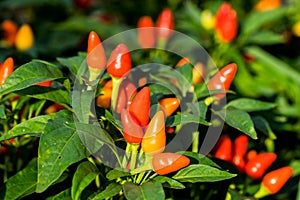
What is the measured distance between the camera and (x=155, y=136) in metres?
1.03

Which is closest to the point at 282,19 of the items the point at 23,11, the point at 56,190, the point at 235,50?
the point at 235,50

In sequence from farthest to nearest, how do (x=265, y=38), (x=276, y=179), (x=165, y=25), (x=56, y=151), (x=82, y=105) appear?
1. (x=265, y=38)
2. (x=165, y=25)
3. (x=276, y=179)
4. (x=82, y=105)
5. (x=56, y=151)

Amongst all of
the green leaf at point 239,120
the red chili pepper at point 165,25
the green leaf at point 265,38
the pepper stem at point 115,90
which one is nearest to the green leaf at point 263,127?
the green leaf at point 239,120

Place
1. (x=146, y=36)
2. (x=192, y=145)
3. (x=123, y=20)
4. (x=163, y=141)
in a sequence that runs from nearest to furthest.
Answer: (x=163, y=141)
(x=192, y=145)
(x=146, y=36)
(x=123, y=20)

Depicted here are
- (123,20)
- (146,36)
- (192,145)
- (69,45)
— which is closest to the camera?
(192,145)

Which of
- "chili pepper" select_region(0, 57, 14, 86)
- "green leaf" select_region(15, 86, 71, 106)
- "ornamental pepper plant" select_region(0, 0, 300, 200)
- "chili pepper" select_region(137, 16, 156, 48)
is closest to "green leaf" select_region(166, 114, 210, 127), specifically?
"ornamental pepper plant" select_region(0, 0, 300, 200)

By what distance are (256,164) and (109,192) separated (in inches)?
17.7

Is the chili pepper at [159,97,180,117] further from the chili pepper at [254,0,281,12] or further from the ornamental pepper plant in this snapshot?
the chili pepper at [254,0,281,12]

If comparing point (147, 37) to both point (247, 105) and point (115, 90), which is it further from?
point (115, 90)

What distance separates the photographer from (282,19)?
2674 mm

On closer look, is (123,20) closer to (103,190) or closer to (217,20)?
(217,20)

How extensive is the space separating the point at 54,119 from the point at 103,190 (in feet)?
0.54

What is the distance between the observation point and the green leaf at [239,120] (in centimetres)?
119

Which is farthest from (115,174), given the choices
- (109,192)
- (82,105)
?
(82,105)
